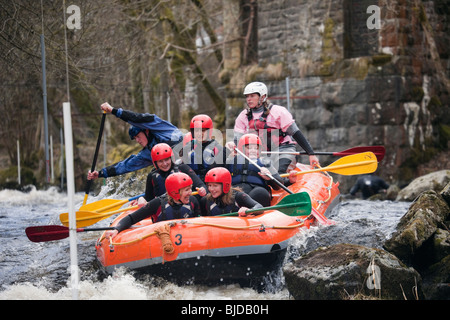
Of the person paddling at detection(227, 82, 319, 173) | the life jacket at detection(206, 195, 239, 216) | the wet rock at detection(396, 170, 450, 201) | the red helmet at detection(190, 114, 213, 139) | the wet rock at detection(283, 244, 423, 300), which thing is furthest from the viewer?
the wet rock at detection(396, 170, 450, 201)

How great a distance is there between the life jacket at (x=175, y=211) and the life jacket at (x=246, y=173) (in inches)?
41.5

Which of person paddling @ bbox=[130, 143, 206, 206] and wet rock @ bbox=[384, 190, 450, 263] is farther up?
person paddling @ bbox=[130, 143, 206, 206]

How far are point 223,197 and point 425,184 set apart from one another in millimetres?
6327

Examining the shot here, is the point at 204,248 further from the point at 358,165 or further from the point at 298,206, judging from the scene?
the point at 358,165

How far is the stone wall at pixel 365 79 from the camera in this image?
537 inches

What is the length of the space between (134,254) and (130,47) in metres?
9.58

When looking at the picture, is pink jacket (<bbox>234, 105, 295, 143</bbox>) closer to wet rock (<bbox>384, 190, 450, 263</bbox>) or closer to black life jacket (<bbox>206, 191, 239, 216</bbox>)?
black life jacket (<bbox>206, 191, 239, 216</bbox>)

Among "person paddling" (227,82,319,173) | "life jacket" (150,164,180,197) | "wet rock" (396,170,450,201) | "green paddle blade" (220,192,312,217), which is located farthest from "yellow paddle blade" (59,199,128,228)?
"wet rock" (396,170,450,201)

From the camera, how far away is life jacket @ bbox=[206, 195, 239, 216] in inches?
287

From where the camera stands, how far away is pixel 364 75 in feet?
45.0

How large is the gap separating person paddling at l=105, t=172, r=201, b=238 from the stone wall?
7280mm

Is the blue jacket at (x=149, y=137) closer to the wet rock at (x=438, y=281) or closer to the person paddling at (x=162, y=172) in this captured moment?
the person paddling at (x=162, y=172)

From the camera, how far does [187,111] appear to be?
62.6 ft

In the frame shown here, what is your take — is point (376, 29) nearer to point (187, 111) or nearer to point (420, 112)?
point (420, 112)
